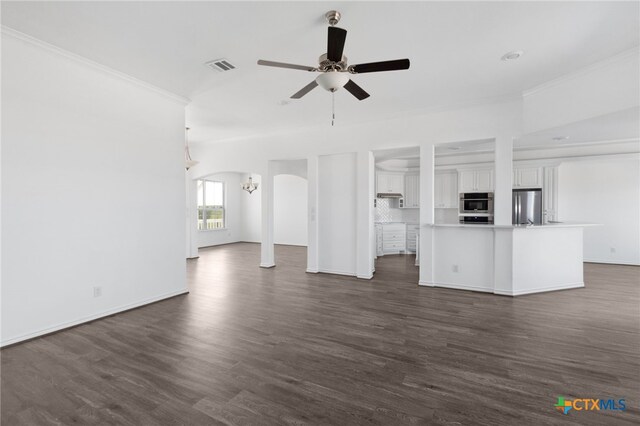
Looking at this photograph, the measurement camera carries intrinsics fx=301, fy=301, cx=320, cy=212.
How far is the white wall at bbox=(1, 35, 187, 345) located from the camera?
2934mm

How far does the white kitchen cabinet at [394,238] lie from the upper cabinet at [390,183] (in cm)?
101

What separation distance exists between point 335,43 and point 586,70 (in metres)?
3.42

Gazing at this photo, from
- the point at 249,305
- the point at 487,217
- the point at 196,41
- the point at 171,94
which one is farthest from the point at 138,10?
the point at 487,217

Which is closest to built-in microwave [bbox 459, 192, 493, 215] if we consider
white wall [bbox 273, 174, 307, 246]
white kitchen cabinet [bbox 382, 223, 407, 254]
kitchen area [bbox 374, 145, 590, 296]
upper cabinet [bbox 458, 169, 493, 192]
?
kitchen area [bbox 374, 145, 590, 296]

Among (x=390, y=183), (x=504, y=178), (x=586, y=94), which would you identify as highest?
(x=586, y=94)

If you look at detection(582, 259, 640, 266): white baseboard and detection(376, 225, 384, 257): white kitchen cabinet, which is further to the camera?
detection(376, 225, 384, 257): white kitchen cabinet

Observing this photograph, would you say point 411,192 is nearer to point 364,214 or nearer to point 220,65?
point 364,214

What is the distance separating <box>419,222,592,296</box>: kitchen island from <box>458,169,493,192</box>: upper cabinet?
9.74 feet

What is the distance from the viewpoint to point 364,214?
5.75 metres

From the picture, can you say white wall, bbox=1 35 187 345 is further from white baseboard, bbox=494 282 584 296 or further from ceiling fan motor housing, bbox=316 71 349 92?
white baseboard, bbox=494 282 584 296

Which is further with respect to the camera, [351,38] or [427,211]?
[427,211]

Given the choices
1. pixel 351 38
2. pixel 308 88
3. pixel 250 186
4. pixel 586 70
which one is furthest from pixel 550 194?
pixel 250 186

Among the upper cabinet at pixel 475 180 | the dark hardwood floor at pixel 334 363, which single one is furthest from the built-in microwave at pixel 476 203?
the dark hardwood floor at pixel 334 363

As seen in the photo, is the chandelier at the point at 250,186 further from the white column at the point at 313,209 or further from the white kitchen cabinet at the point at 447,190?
the white kitchen cabinet at the point at 447,190
